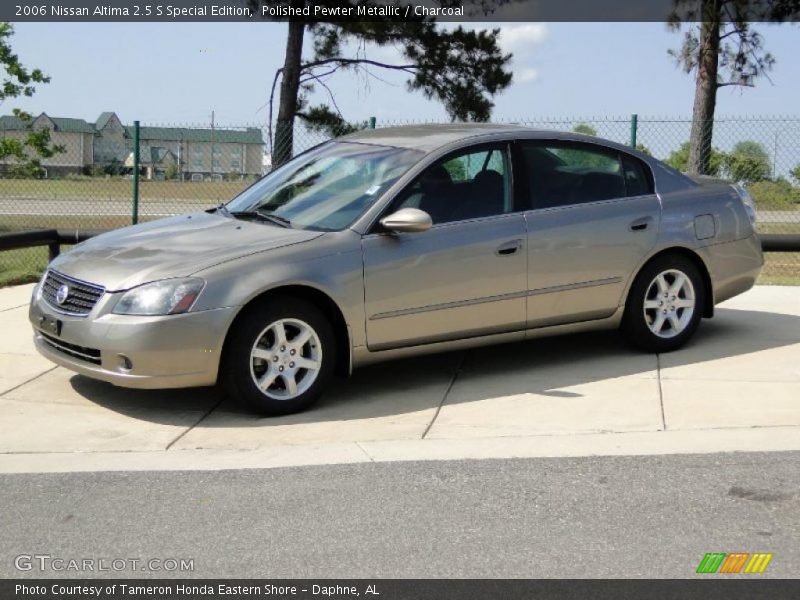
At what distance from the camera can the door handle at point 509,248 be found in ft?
23.4

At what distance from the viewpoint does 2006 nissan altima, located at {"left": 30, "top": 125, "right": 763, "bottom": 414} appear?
247 inches

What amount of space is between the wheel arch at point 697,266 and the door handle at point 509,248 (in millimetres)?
1001

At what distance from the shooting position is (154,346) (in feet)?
20.1

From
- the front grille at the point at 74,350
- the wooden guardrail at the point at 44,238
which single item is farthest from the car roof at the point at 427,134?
the wooden guardrail at the point at 44,238

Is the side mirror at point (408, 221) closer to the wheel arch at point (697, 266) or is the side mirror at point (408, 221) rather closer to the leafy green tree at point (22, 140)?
the wheel arch at point (697, 266)

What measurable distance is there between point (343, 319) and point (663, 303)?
2531 millimetres

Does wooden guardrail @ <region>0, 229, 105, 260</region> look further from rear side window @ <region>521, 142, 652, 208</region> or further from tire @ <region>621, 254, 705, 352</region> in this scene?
tire @ <region>621, 254, 705, 352</region>

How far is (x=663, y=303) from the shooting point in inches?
311

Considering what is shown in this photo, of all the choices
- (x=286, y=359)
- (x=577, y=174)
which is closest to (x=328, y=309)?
(x=286, y=359)

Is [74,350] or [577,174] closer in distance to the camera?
[74,350]

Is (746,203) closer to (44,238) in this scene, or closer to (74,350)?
(74,350)

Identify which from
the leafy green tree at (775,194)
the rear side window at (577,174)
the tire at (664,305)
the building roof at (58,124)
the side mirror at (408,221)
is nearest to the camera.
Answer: the side mirror at (408,221)

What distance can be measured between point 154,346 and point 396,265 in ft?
5.07
